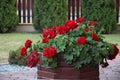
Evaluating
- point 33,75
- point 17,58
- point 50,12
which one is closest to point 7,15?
point 50,12

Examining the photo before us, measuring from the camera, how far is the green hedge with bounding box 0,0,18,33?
36.8 ft

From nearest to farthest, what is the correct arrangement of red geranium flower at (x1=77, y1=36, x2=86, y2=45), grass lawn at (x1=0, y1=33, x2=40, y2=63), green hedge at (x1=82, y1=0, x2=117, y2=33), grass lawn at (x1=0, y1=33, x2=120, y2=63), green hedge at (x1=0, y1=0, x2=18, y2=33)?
red geranium flower at (x1=77, y1=36, x2=86, y2=45) → grass lawn at (x1=0, y1=33, x2=40, y2=63) → grass lawn at (x1=0, y1=33, x2=120, y2=63) → green hedge at (x1=82, y1=0, x2=117, y2=33) → green hedge at (x1=0, y1=0, x2=18, y2=33)

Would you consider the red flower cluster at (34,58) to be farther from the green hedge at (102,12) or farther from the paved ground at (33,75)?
the green hedge at (102,12)

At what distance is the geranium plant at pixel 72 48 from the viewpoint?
3.34 metres

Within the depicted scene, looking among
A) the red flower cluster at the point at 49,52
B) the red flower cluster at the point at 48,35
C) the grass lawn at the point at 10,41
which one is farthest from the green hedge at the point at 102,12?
the red flower cluster at the point at 49,52

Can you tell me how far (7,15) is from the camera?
11.3 metres

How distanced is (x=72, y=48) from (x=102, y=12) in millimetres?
7840

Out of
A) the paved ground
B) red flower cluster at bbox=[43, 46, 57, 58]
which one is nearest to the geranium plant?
red flower cluster at bbox=[43, 46, 57, 58]

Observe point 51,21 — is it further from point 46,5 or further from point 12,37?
point 12,37

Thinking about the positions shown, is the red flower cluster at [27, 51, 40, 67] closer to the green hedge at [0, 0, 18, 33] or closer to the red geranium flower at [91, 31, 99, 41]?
the red geranium flower at [91, 31, 99, 41]

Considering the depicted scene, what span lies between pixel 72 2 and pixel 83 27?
850cm

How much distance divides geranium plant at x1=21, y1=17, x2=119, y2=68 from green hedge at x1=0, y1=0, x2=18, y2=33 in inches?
303

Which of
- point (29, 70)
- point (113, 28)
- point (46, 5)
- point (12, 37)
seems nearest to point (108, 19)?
point (113, 28)

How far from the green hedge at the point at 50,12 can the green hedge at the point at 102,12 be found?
710mm
